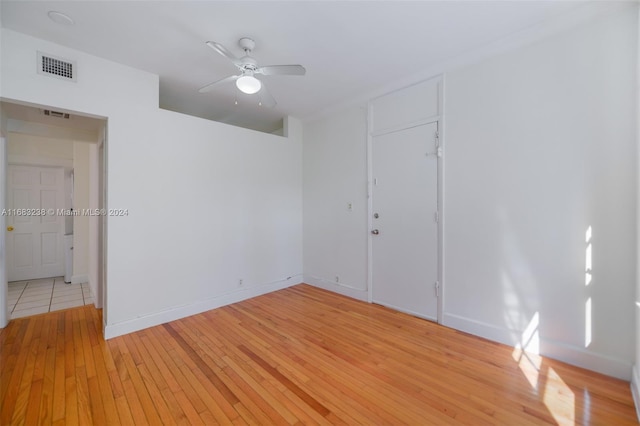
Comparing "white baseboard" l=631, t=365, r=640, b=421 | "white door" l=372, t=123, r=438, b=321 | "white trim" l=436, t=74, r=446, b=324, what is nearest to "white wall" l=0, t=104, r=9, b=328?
"white door" l=372, t=123, r=438, b=321

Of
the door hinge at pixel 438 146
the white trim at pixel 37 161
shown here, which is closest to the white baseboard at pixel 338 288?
the door hinge at pixel 438 146

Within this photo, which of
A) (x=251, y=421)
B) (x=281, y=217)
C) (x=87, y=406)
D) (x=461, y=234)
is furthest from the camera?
(x=281, y=217)

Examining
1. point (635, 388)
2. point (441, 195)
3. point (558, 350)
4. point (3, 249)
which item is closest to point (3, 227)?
point (3, 249)

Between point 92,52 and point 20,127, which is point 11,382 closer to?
point 92,52

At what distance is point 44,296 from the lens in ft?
12.7

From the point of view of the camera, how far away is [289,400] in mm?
1778

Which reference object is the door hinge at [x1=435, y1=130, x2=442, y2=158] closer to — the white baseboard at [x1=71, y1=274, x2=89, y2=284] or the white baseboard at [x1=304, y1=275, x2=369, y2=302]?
the white baseboard at [x1=304, y1=275, x2=369, y2=302]

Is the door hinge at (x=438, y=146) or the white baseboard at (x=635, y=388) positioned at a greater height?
the door hinge at (x=438, y=146)

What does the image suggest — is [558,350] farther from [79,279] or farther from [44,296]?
[79,279]

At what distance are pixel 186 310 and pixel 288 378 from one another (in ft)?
6.12

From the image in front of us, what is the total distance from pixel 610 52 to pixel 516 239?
5.36ft

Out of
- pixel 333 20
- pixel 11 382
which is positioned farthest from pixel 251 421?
pixel 333 20

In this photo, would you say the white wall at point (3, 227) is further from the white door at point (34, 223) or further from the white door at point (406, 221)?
the white door at point (406, 221)

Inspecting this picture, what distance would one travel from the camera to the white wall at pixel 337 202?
3744mm
